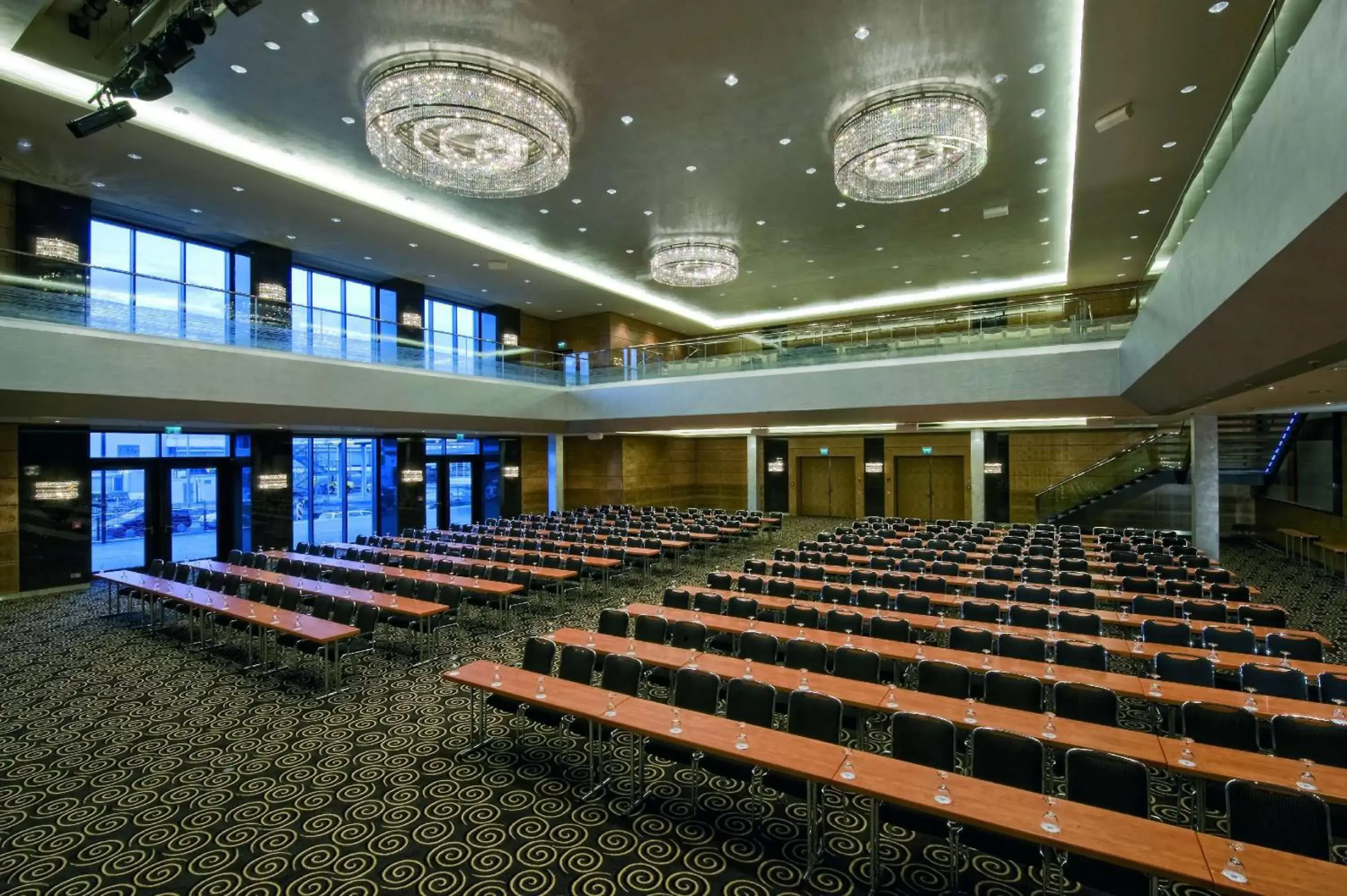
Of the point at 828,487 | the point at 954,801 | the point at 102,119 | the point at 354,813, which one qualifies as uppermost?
the point at 102,119

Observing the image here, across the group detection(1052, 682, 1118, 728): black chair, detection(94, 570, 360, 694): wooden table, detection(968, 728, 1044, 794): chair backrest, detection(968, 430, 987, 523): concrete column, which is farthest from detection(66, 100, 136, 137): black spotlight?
detection(968, 430, 987, 523): concrete column

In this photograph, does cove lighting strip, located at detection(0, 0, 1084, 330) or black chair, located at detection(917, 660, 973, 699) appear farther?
cove lighting strip, located at detection(0, 0, 1084, 330)

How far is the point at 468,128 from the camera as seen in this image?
932cm

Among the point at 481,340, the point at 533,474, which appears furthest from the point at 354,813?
the point at 533,474

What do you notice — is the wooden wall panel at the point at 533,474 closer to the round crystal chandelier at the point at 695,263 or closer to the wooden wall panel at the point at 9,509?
the round crystal chandelier at the point at 695,263

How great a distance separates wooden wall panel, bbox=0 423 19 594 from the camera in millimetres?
12320

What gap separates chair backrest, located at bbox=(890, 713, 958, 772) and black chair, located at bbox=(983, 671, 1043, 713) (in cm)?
132

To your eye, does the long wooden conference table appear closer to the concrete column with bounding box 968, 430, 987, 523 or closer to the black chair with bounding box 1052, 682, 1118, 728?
the black chair with bounding box 1052, 682, 1118, 728

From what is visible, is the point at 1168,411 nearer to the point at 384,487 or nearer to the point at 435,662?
the point at 435,662

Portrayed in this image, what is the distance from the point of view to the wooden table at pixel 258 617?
24.1ft

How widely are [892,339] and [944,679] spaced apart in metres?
11.1

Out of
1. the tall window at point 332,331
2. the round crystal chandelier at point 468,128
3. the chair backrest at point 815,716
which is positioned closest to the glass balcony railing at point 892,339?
the tall window at point 332,331

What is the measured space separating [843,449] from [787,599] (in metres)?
18.4

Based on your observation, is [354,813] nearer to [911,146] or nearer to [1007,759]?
[1007,759]
